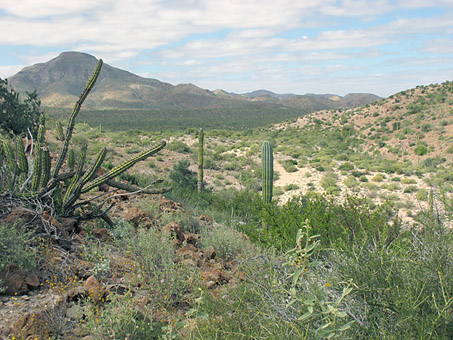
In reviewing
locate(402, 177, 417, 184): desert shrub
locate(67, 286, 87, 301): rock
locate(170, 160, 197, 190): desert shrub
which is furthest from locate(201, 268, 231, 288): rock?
locate(402, 177, 417, 184): desert shrub

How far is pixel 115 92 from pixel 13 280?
13553 cm

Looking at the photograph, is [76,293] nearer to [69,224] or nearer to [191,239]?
[69,224]

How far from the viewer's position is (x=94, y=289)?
3.59 m

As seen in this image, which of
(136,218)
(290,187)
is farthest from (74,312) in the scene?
(290,187)

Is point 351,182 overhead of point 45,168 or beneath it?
beneath

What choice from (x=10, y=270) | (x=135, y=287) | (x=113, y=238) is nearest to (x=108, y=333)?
(x=135, y=287)

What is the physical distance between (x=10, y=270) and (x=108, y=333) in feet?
4.48

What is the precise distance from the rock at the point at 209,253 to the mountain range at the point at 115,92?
97714 millimetres

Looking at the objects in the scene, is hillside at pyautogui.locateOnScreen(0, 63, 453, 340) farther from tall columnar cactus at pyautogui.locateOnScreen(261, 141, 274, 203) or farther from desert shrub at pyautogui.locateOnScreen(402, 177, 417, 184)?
desert shrub at pyautogui.locateOnScreen(402, 177, 417, 184)

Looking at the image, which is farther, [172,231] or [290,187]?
[290,187]

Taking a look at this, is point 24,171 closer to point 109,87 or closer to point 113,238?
point 113,238

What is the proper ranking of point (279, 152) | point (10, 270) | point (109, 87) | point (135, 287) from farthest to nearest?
point (109, 87), point (279, 152), point (135, 287), point (10, 270)

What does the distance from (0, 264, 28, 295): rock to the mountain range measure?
327ft

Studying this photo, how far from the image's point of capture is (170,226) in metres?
5.55
